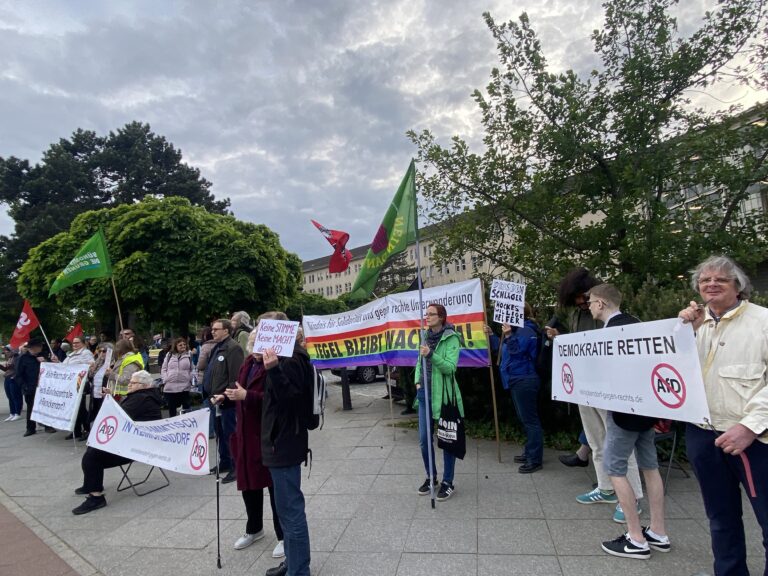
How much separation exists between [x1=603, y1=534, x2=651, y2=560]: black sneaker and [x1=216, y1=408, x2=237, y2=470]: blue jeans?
414cm

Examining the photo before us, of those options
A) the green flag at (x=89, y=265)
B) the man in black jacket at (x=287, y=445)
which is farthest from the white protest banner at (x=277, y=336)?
the green flag at (x=89, y=265)

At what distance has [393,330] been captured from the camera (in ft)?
23.5

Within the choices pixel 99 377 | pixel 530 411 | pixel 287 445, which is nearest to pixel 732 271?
pixel 287 445

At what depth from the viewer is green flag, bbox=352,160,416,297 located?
495cm

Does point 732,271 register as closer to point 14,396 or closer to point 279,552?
point 279,552

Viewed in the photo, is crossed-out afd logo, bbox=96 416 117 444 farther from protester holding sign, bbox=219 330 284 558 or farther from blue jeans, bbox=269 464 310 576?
blue jeans, bbox=269 464 310 576

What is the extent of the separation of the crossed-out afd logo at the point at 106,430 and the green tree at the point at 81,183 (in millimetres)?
25154

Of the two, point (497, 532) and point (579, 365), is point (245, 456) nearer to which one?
point (497, 532)

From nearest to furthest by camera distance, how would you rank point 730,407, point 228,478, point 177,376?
point 730,407
point 228,478
point 177,376

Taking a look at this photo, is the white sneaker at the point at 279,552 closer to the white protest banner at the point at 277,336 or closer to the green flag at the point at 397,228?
the white protest banner at the point at 277,336

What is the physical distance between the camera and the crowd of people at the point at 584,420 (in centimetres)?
229

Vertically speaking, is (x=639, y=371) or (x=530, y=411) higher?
(x=639, y=371)

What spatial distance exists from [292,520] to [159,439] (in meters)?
2.24

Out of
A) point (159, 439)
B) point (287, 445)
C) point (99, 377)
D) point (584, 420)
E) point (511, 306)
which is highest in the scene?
point (511, 306)
